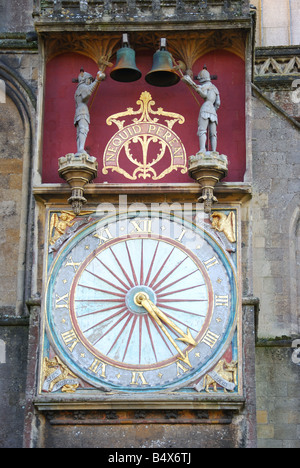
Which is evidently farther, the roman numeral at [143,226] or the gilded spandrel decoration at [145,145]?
the gilded spandrel decoration at [145,145]

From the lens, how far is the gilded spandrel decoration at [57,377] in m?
18.6

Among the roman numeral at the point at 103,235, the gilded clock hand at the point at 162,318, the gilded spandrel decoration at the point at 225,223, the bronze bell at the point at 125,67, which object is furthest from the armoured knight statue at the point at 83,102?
the gilded clock hand at the point at 162,318

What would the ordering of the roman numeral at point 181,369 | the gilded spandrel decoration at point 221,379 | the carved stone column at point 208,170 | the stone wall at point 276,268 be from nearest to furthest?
1. the gilded spandrel decoration at point 221,379
2. the roman numeral at point 181,369
3. the carved stone column at point 208,170
4. the stone wall at point 276,268

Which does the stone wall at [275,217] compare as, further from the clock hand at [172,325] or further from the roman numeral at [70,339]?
the roman numeral at [70,339]

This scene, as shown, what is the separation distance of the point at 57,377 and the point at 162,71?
148 inches

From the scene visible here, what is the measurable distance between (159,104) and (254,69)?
2.05 meters

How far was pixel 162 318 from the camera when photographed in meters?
18.9

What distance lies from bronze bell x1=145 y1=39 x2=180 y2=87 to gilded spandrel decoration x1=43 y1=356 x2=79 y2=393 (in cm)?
350

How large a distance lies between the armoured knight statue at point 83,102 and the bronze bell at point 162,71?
0.60m

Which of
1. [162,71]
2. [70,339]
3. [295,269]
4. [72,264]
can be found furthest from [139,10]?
[70,339]

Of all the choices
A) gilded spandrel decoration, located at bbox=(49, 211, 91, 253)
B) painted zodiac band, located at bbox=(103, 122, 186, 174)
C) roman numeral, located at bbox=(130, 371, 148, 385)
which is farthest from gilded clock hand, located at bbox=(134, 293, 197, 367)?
painted zodiac band, located at bbox=(103, 122, 186, 174)

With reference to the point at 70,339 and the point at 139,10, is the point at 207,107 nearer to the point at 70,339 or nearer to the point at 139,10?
the point at 139,10

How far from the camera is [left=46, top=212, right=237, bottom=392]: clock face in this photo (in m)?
18.7

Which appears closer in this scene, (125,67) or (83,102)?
(125,67)
